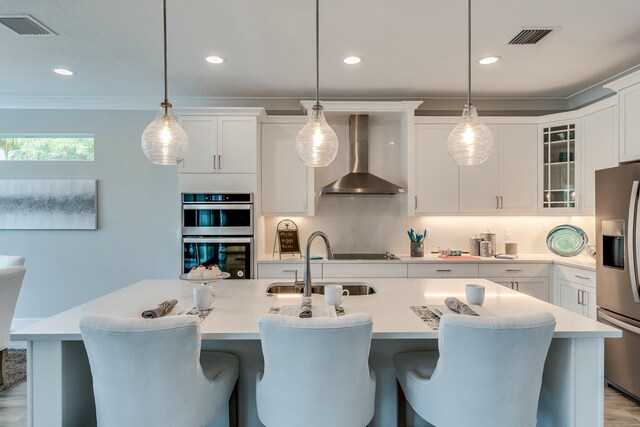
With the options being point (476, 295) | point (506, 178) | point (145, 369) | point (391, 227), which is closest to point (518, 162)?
point (506, 178)

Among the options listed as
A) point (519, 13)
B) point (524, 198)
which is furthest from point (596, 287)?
point (519, 13)

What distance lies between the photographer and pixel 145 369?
1.34 metres

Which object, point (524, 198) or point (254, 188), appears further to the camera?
point (524, 198)

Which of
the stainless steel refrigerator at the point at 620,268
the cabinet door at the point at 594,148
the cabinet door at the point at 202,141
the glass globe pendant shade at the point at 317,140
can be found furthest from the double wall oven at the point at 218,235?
the cabinet door at the point at 594,148

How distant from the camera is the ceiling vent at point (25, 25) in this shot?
8.13 feet

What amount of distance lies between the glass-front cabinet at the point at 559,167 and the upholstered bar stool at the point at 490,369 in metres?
3.09

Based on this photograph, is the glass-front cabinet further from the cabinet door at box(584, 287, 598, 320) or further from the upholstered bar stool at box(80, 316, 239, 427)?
the upholstered bar stool at box(80, 316, 239, 427)

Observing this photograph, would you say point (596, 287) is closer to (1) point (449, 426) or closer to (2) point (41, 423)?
(1) point (449, 426)

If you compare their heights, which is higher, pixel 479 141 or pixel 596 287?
pixel 479 141

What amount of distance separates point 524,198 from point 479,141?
2.53 metres

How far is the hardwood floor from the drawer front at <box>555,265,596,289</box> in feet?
2.79

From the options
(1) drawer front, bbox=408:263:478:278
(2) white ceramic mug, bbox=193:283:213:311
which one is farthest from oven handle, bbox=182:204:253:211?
(2) white ceramic mug, bbox=193:283:213:311

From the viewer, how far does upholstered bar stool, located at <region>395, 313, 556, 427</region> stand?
1333mm

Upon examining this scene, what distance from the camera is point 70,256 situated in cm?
433
